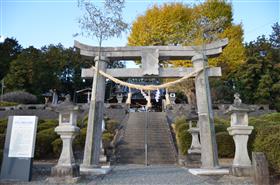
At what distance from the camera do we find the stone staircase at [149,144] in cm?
1691

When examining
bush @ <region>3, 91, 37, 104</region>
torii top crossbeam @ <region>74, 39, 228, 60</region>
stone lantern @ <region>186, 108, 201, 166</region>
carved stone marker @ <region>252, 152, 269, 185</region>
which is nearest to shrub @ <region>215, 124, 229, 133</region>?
stone lantern @ <region>186, 108, 201, 166</region>

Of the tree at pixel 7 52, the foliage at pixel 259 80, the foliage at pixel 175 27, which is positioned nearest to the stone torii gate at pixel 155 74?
the foliage at pixel 175 27

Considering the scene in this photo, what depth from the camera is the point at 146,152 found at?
16734 millimetres

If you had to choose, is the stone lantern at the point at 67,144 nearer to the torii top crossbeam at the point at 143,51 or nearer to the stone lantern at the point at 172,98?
the torii top crossbeam at the point at 143,51

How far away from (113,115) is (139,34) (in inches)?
539

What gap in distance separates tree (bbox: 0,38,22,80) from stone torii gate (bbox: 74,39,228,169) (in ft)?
131

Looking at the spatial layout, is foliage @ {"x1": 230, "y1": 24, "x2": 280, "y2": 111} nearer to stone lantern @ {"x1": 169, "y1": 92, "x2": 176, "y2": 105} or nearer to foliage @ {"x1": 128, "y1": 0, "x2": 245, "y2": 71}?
foliage @ {"x1": 128, "y1": 0, "x2": 245, "y2": 71}

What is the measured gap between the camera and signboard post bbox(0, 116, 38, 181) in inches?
378

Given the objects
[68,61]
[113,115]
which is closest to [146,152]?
[113,115]

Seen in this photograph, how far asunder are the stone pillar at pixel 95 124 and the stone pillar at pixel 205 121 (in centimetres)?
364

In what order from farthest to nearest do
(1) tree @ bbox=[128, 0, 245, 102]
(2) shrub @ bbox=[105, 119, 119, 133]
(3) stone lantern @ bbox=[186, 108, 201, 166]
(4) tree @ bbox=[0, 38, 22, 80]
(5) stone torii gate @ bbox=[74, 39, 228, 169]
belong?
1. (4) tree @ bbox=[0, 38, 22, 80]
2. (1) tree @ bbox=[128, 0, 245, 102]
3. (2) shrub @ bbox=[105, 119, 119, 133]
4. (3) stone lantern @ bbox=[186, 108, 201, 166]
5. (5) stone torii gate @ bbox=[74, 39, 228, 169]

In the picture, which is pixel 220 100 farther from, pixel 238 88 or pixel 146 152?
pixel 146 152

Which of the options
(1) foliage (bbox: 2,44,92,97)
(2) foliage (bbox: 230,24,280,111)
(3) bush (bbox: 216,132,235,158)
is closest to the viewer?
(3) bush (bbox: 216,132,235,158)

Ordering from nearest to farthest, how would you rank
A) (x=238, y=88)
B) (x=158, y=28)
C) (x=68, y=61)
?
(x=238, y=88)
(x=158, y=28)
(x=68, y=61)
